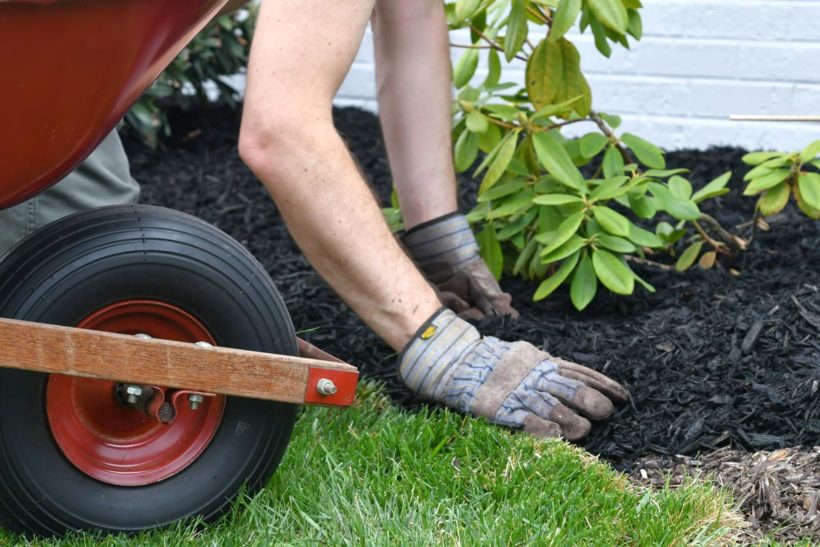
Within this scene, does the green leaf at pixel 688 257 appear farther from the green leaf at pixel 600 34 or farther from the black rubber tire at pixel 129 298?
the black rubber tire at pixel 129 298

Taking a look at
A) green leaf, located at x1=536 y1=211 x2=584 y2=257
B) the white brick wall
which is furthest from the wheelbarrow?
the white brick wall

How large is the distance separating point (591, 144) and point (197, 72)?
2.22m

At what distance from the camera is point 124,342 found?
1799 mm

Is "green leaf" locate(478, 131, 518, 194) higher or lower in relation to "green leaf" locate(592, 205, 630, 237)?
higher

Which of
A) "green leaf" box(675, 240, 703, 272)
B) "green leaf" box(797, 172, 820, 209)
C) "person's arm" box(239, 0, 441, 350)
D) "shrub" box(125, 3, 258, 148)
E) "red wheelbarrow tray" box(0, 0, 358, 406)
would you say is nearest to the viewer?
"red wheelbarrow tray" box(0, 0, 358, 406)

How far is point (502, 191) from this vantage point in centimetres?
286

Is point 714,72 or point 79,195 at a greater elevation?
point 79,195

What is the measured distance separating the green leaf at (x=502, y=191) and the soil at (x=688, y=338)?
1.03ft

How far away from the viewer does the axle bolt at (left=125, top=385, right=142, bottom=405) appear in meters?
1.92

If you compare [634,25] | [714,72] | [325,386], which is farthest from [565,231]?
[714,72]

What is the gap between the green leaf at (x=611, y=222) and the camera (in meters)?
2.59

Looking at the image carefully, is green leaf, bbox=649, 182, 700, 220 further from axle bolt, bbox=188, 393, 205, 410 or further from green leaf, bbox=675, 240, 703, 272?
axle bolt, bbox=188, 393, 205, 410

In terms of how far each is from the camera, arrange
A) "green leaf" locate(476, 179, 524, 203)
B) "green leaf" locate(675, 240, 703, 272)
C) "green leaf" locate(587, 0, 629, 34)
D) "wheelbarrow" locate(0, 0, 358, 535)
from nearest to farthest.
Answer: "wheelbarrow" locate(0, 0, 358, 535), "green leaf" locate(587, 0, 629, 34), "green leaf" locate(476, 179, 524, 203), "green leaf" locate(675, 240, 703, 272)

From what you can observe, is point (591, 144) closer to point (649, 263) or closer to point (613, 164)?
point (613, 164)
